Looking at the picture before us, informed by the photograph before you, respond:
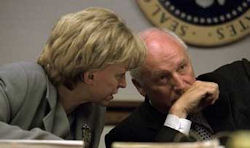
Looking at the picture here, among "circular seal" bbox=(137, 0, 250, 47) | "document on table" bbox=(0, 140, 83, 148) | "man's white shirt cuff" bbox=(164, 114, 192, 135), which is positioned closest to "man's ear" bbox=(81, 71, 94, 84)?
"man's white shirt cuff" bbox=(164, 114, 192, 135)

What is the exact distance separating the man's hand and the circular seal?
0.78 meters

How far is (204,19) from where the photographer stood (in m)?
2.66

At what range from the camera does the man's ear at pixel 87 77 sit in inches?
60.4

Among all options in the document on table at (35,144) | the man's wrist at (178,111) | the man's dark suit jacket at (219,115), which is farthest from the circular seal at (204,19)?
the document on table at (35,144)

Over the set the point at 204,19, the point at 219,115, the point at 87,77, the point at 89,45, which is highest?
the point at 89,45

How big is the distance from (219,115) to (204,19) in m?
0.87

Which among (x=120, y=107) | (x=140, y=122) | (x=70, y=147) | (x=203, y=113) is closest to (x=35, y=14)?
(x=120, y=107)

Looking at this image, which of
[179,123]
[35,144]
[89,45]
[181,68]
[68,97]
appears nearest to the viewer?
[35,144]

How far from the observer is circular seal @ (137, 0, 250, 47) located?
263cm

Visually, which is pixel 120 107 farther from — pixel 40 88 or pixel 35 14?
pixel 40 88

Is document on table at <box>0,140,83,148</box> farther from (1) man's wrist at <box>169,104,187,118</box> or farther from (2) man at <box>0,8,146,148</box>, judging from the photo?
(1) man's wrist at <box>169,104,187,118</box>

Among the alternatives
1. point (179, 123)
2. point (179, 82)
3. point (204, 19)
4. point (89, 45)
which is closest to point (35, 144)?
point (89, 45)

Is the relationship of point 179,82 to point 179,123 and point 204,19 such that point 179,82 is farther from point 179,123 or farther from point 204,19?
point 204,19

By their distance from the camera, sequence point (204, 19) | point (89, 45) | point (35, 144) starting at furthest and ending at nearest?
point (204, 19), point (89, 45), point (35, 144)
